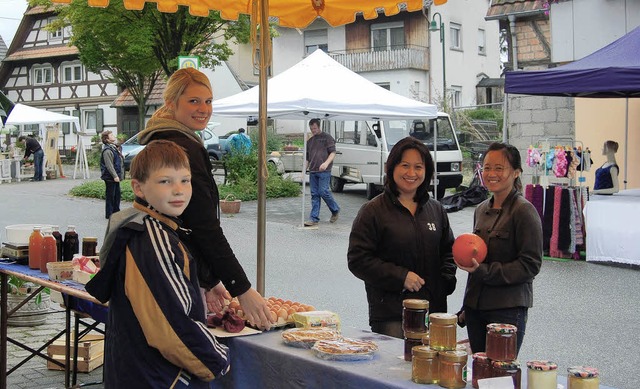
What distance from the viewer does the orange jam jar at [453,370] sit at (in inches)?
115

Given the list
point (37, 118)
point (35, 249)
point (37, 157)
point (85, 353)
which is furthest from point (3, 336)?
point (37, 118)

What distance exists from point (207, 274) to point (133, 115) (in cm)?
4409

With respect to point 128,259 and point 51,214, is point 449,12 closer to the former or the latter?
point 51,214

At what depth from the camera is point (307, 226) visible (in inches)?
618

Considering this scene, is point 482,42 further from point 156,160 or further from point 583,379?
point 583,379

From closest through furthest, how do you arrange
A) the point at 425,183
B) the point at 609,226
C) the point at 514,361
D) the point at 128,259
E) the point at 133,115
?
the point at 514,361 → the point at 128,259 → the point at 425,183 → the point at 609,226 → the point at 133,115

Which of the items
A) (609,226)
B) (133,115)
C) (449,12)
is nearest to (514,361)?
(609,226)

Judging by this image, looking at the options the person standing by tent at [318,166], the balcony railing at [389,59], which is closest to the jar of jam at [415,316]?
the person standing by tent at [318,166]

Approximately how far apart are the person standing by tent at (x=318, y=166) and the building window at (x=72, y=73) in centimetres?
3689

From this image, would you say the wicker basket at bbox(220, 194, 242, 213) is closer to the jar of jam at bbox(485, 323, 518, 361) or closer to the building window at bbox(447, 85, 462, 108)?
the jar of jam at bbox(485, 323, 518, 361)

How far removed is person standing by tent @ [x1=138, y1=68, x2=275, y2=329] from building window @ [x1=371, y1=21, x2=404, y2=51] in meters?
39.6

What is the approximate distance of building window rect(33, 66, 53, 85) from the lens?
51.3 metres

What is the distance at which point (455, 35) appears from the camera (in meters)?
44.1

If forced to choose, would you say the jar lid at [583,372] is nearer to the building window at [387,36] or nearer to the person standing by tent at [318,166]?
the person standing by tent at [318,166]
